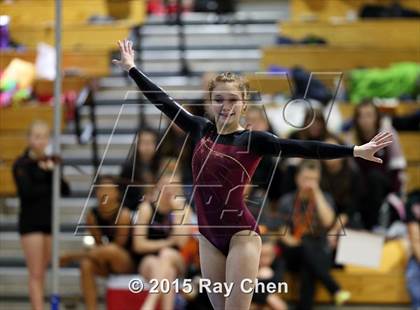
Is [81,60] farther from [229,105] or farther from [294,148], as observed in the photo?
[294,148]

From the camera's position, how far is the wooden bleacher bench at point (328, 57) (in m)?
8.23

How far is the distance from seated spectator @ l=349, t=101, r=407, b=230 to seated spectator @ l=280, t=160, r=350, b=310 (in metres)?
0.42

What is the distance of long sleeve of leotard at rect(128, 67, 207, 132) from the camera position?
462 cm

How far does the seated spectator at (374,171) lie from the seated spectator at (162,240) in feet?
4.45

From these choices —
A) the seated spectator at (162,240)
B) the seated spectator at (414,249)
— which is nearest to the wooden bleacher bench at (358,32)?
the seated spectator at (414,249)

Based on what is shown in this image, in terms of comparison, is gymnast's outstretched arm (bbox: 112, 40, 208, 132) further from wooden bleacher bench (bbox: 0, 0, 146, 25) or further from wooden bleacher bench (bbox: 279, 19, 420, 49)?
wooden bleacher bench (bbox: 279, 19, 420, 49)

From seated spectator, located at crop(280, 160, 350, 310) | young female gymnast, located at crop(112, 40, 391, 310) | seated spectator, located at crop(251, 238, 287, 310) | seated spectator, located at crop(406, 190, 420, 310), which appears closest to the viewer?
young female gymnast, located at crop(112, 40, 391, 310)

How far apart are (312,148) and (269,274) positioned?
2.41m

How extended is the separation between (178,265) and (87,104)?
1.72 meters

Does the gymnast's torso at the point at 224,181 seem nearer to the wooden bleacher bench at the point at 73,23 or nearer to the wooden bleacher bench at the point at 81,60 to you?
the wooden bleacher bench at the point at 73,23

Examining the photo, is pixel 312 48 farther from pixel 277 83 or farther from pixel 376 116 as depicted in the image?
pixel 277 83

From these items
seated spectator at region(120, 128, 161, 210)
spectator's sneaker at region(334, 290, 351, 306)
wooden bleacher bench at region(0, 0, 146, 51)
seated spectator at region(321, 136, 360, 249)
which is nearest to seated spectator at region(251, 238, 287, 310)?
spectator's sneaker at region(334, 290, 351, 306)

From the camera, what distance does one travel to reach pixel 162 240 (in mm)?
6648

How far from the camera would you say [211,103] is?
473cm
